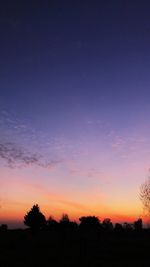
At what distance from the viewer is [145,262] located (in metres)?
52.0

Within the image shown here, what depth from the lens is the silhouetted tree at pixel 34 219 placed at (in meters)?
99.6

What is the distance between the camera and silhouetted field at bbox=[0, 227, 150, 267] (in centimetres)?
5097

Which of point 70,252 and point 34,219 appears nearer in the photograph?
point 70,252

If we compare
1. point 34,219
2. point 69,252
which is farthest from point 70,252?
point 34,219

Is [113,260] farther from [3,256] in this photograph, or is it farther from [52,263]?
[3,256]

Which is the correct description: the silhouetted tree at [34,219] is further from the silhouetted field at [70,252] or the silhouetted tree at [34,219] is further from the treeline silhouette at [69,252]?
the silhouetted field at [70,252]

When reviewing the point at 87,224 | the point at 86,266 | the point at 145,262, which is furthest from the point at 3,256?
the point at 87,224

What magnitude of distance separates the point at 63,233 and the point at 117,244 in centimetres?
1817

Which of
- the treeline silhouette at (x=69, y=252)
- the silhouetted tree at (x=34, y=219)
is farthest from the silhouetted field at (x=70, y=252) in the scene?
the silhouetted tree at (x=34, y=219)

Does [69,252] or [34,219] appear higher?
[34,219]

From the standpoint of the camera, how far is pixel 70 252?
201 feet

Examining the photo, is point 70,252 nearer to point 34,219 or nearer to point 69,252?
point 69,252

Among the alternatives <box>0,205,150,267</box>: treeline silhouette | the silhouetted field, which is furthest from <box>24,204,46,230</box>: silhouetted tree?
the silhouetted field

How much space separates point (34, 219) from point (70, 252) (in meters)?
40.1
